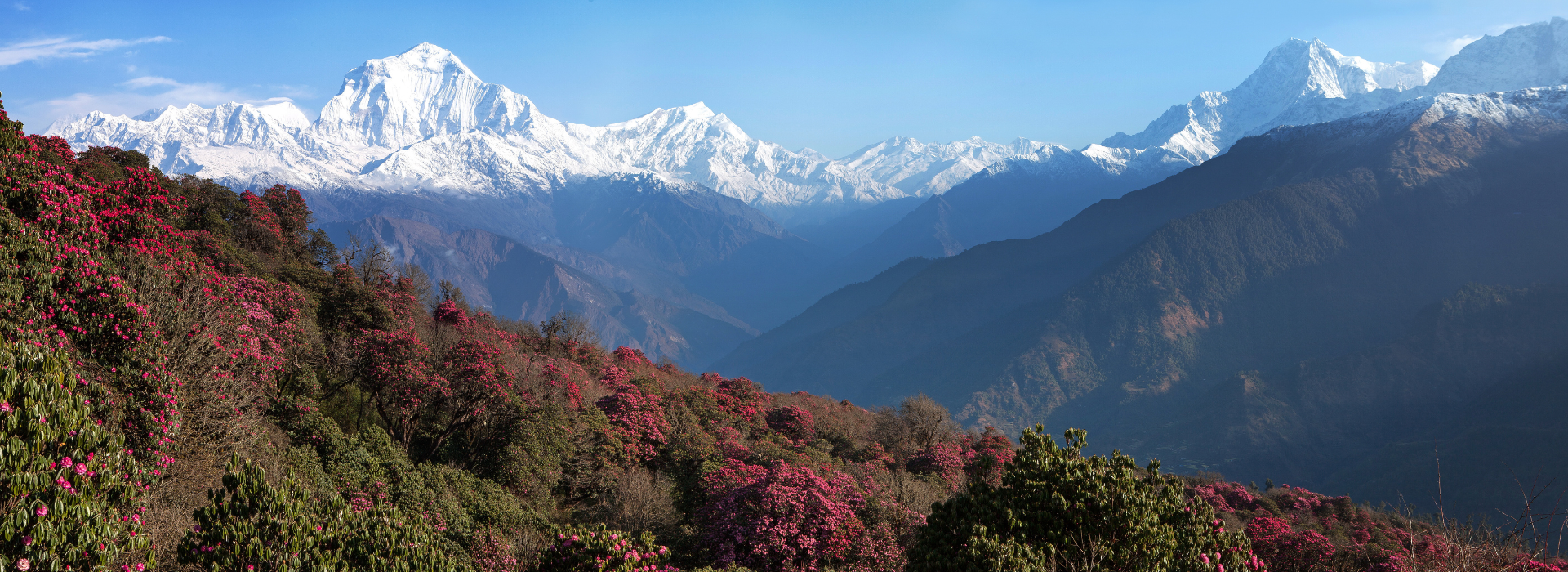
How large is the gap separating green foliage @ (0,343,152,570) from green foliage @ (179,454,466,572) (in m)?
1.12

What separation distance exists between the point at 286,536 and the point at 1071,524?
1767cm

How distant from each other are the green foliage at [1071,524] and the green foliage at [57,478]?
16283 millimetres

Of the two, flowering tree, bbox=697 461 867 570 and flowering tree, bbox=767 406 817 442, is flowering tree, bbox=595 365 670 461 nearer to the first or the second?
flowering tree, bbox=767 406 817 442

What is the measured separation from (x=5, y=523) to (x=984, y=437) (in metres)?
65.7

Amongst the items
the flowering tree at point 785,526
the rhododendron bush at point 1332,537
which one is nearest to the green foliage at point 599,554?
the flowering tree at point 785,526

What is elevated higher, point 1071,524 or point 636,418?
point 1071,524

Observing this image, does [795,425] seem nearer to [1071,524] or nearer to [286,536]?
[1071,524]

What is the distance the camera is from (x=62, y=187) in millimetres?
24078

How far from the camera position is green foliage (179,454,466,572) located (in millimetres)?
12875

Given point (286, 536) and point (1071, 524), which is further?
point (1071, 524)

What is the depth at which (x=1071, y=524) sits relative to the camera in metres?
17.8

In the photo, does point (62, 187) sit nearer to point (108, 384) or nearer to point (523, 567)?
point (108, 384)

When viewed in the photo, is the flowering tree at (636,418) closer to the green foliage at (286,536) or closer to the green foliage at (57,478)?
the green foliage at (286,536)

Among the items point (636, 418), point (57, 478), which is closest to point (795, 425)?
point (636, 418)
